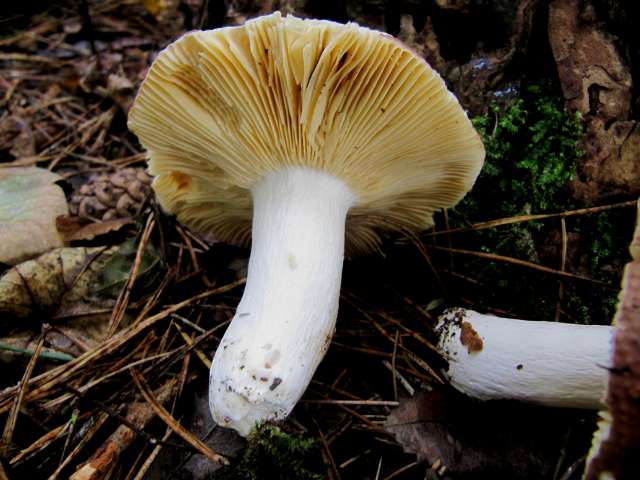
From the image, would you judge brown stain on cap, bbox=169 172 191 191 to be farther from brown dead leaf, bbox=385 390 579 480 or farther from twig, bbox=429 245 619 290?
brown dead leaf, bbox=385 390 579 480

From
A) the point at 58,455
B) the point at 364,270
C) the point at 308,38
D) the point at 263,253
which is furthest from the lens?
the point at 364,270

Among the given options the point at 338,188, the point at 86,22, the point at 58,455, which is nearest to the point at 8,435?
the point at 58,455

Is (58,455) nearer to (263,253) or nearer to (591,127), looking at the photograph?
(263,253)

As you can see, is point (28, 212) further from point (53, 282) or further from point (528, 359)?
point (528, 359)

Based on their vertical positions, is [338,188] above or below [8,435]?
above

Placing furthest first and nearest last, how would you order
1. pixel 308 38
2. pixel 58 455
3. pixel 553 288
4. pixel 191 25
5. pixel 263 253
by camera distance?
pixel 191 25 < pixel 553 288 < pixel 263 253 < pixel 58 455 < pixel 308 38

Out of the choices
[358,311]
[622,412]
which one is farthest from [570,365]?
[358,311]
